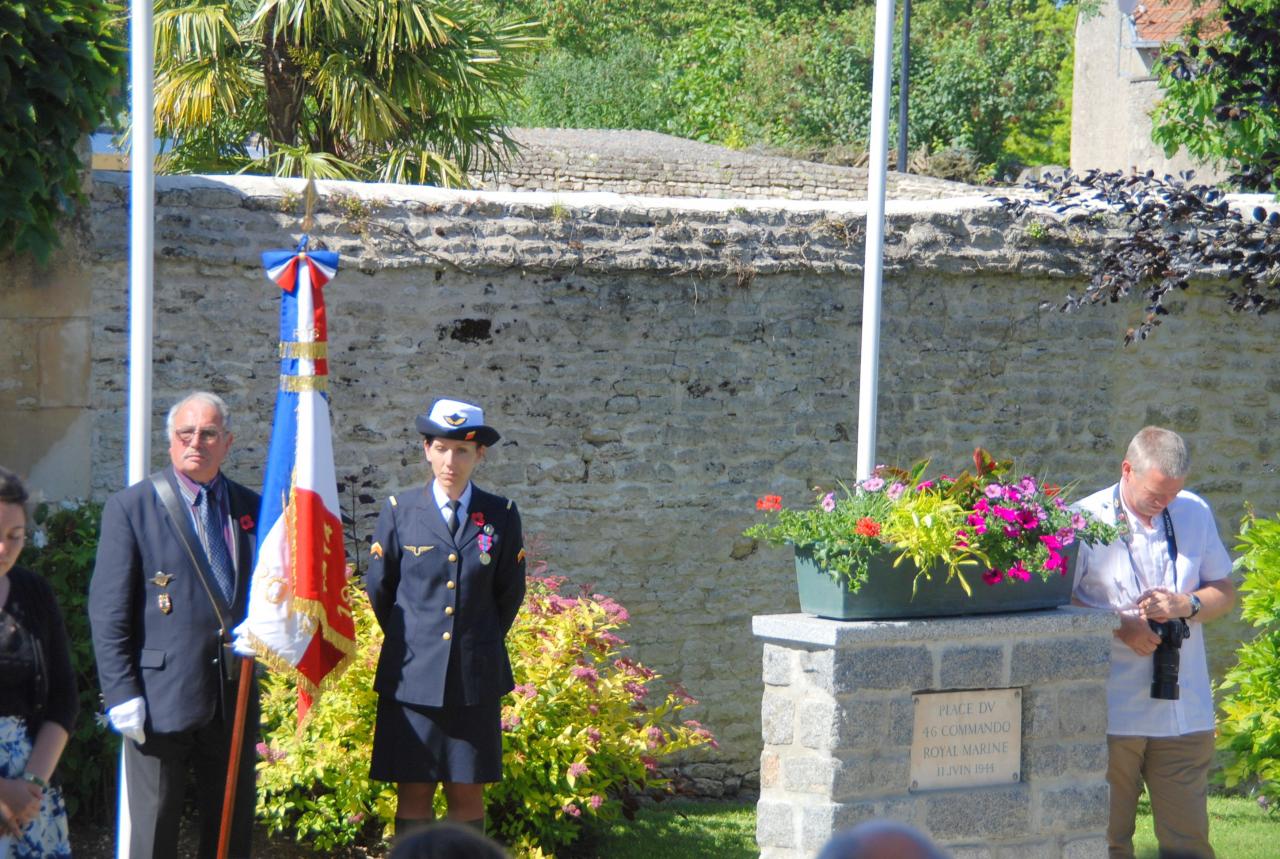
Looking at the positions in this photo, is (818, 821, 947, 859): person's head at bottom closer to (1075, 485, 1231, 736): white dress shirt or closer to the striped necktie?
the striped necktie

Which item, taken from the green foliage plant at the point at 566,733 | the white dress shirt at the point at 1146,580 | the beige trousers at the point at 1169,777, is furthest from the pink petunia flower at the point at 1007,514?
the green foliage plant at the point at 566,733

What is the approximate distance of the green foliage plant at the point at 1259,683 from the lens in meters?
7.30

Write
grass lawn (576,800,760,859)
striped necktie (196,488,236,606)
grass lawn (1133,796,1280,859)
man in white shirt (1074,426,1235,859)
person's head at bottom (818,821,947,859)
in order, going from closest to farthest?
person's head at bottom (818,821,947,859) < striped necktie (196,488,236,606) < man in white shirt (1074,426,1235,859) < grass lawn (576,800,760,859) < grass lawn (1133,796,1280,859)

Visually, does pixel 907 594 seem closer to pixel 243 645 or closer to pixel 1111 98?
pixel 243 645

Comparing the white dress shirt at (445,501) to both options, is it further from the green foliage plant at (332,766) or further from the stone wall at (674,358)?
the stone wall at (674,358)

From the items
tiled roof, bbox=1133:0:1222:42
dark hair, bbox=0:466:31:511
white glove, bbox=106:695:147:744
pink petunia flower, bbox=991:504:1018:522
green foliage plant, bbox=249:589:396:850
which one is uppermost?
tiled roof, bbox=1133:0:1222:42

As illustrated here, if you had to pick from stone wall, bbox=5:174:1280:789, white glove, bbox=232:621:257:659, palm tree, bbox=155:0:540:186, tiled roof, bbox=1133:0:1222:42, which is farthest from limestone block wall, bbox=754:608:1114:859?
palm tree, bbox=155:0:540:186

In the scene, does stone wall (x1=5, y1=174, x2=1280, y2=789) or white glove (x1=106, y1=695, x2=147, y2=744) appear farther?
stone wall (x1=5, y1=174, x2=1280, y2=789)

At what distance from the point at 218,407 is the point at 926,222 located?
4.48m

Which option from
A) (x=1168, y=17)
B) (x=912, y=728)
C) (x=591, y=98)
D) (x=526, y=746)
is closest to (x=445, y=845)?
(x=912, y=728)

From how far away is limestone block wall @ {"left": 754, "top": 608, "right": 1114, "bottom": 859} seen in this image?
199 inches

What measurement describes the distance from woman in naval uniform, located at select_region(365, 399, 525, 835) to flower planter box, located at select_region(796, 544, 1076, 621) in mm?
1080

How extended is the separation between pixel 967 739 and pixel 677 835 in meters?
2.17

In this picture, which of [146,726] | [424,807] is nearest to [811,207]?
[424,807]
